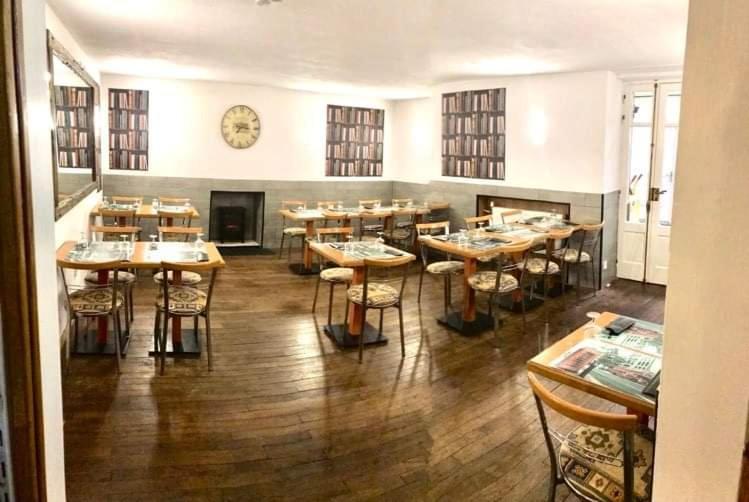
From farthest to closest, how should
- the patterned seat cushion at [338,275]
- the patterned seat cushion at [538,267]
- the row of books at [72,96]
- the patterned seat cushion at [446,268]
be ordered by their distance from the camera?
the patterned seat cushion at [538,267] → the patterned seat cushion at [446,268] → the patterned seat cushion at [338,275] → the row of books at [72,96]

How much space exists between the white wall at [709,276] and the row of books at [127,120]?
7822mm

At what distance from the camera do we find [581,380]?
200 cm

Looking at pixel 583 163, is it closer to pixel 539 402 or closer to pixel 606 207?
pixel 606 207

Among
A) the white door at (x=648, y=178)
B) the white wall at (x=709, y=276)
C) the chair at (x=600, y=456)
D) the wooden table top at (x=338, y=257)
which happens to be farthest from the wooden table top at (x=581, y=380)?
the white door at (x=648, y=178)

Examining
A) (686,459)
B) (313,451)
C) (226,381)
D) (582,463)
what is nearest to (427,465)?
(313,451)

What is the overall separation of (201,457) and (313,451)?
55 centimetres

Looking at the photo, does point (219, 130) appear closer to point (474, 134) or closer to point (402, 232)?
point (402, 232)

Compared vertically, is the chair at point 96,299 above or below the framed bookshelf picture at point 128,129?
below

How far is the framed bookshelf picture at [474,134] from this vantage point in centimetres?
712

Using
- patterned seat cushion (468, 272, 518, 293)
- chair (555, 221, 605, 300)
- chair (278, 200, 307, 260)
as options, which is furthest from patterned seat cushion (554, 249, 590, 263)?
chair (278, 200, 307, 260)

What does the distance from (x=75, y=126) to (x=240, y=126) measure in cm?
313

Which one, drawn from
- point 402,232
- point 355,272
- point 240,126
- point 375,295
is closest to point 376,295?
point 375,295

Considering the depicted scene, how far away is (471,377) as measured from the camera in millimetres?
3797

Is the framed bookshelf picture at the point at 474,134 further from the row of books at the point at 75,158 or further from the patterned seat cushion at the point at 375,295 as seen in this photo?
the row of books at the point at 75,158
